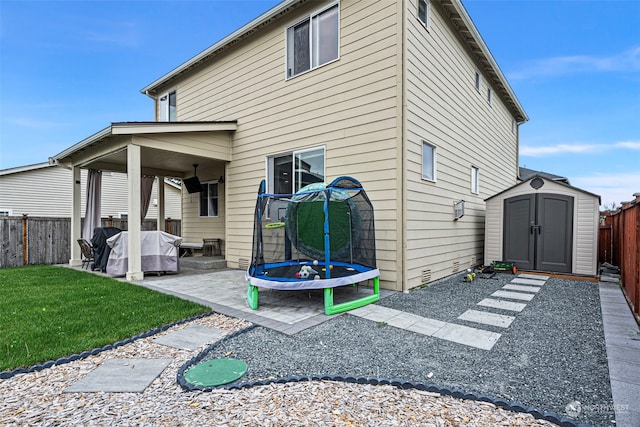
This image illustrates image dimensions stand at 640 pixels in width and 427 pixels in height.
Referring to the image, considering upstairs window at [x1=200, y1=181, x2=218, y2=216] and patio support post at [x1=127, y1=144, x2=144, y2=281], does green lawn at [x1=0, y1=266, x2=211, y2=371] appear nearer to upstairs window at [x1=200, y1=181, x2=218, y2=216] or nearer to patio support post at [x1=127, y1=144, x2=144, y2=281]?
patio support post at [x1=127, y1=144, x2=144, y2=281]

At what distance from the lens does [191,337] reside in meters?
3.38

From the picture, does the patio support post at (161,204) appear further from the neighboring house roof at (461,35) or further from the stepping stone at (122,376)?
the stepping stone at (122,376)

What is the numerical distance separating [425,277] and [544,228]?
3760 mm

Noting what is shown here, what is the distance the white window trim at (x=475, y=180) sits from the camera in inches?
335

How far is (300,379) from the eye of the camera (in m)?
2.45

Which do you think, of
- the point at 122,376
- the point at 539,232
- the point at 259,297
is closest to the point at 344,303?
the point at 259,297

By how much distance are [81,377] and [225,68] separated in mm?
7926

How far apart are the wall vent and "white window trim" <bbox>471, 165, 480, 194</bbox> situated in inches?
140

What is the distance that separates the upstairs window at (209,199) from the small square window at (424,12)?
6563 millimetres

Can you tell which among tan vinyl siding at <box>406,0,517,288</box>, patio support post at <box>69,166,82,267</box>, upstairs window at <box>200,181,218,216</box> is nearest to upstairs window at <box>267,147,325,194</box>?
tan vinyl siding at <box>406,0,517,288</box>

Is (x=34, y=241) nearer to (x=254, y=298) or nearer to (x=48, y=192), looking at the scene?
(x=48, y=192)

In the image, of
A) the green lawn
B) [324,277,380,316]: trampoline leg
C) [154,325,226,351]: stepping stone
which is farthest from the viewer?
[324,277,380,316]: trampoline leg

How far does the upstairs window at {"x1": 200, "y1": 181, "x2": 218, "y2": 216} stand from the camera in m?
9.37

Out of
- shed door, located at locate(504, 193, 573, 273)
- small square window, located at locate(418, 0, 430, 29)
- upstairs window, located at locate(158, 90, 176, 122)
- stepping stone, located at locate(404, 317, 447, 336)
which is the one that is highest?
small square window, located at locate(418, 0, 430, 29)
